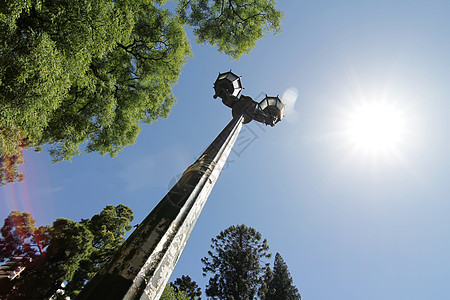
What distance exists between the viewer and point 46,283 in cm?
1098

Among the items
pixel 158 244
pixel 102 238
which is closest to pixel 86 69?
pixel 158 244

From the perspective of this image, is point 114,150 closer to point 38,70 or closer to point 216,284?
point 38,70

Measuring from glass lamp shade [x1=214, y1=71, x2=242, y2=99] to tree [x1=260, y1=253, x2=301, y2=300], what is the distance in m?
19.8

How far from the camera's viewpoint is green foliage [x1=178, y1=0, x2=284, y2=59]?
9523 millimetres

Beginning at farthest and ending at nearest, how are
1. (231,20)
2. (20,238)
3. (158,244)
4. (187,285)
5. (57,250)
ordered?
(187,285)
(20,238)
(57,250)
(231,20)
(158,244)

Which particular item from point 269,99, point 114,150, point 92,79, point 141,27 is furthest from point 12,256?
point 269,99

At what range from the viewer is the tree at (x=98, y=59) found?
3.88 m

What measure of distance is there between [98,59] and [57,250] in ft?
35.5

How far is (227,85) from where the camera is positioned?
5.30 meters

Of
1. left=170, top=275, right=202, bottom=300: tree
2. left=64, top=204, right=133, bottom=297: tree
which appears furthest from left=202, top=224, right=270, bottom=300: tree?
left=64, top=204, right=133, bottom=297: tree

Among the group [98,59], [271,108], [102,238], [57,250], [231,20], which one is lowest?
[57,250]

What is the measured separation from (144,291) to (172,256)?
35 cm

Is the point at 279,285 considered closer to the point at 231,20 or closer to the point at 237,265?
the point at 237,265

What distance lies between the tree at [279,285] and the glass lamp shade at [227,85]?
779 inches
